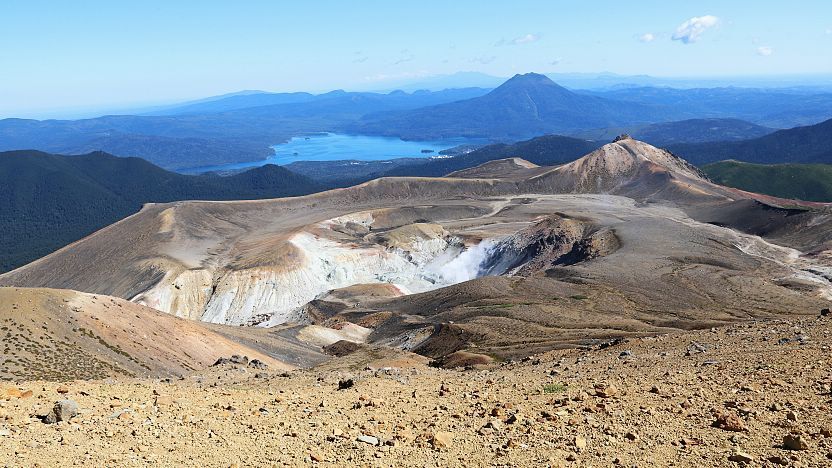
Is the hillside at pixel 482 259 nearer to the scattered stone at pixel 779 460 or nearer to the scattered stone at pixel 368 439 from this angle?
the scattered stone at pixel 368 439

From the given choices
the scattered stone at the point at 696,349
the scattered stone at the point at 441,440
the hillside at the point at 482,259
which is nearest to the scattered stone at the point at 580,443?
the scattered stone at the point at 441,440

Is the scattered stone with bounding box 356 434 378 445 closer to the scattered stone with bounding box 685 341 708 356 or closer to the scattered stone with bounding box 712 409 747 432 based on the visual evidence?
the scattered stone with bounding box 712 409 747 432

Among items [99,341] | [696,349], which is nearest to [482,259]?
[99,341]

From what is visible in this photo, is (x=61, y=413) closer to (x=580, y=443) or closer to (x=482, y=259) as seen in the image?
(x=580, y=443)

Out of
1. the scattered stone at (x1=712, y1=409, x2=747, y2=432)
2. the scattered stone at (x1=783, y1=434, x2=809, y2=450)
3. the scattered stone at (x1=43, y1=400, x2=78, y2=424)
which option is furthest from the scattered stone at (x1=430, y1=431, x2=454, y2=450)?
the scattered stone at (x1=43, y1=400, x2=78, y2=424)

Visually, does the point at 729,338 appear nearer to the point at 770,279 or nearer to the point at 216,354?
the point at 216,354

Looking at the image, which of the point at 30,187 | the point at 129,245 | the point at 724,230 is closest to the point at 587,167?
the point at 724,230
